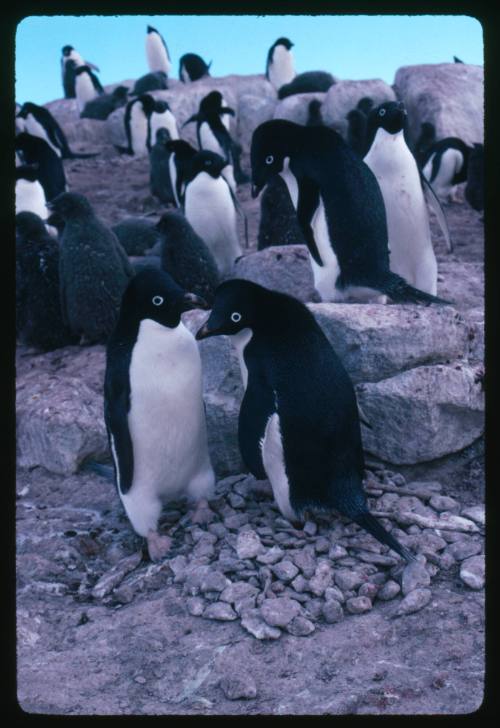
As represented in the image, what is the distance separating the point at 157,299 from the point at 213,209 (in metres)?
3.22

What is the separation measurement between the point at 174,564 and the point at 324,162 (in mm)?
1651

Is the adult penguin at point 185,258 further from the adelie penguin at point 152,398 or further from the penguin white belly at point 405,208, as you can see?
the adelie penguin at point 152,398

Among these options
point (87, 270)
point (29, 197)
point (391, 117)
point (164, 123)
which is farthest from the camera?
point (164, 123)

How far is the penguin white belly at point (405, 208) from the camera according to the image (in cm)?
363

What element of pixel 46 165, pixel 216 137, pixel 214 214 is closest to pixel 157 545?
pixel 214 214

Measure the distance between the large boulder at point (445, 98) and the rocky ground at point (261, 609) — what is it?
8.08m

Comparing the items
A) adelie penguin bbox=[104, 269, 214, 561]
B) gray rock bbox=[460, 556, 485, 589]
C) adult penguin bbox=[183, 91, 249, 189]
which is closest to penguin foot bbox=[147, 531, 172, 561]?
adelie penguin bbox=[104, 269, 214, 561]

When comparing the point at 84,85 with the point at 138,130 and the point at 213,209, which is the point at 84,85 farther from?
the point at 213,209

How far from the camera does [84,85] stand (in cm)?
1594

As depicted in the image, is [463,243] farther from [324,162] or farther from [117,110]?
[117,110]

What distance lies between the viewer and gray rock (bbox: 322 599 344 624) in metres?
1.97

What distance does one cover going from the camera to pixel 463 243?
6.08 metres

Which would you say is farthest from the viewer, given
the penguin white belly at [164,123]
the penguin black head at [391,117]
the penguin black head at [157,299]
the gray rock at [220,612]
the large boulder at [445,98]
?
the penguin white belly at [164,123]

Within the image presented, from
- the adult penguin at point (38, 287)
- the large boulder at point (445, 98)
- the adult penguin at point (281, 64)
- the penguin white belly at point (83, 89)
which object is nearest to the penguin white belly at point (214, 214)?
the adult penguin at point (38, 287)
